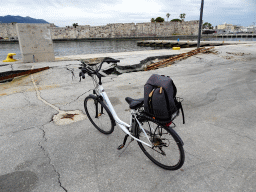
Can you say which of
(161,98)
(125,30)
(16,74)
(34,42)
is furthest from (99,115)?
(125,30)

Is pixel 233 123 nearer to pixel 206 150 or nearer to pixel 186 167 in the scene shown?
pixel 206 150

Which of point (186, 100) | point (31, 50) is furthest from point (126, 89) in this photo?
point (31, 50)

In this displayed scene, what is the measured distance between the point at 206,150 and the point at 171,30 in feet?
327

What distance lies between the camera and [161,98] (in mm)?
2086

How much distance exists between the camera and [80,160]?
2.81 meters

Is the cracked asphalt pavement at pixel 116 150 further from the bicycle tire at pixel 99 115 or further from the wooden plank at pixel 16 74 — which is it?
the wooden plank at pixel 16 74

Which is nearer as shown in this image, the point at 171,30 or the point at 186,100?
the point at 186,100

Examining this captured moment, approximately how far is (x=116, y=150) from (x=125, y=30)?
96281 mm

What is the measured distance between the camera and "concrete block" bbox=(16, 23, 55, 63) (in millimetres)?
9430

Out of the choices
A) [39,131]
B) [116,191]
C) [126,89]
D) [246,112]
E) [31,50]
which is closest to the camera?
[116,191]

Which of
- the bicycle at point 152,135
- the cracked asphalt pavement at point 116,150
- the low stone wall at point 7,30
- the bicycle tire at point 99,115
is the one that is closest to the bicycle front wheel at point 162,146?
the bicycle at point 152,135

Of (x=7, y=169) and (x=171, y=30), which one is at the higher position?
(x=171, y=30)

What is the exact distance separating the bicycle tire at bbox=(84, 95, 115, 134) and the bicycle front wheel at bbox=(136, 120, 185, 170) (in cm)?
80

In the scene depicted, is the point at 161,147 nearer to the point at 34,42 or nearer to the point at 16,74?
the point at 16,74
